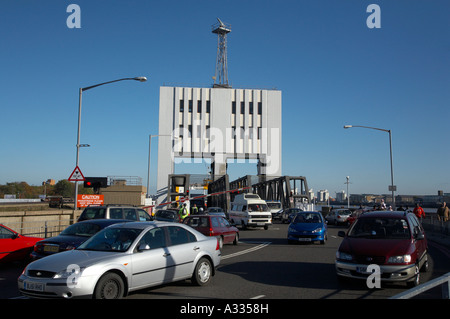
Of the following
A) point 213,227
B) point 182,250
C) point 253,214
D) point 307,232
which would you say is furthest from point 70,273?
point 253,214

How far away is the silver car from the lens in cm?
671

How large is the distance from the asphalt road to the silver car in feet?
1.55

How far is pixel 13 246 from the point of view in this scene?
11.5 m

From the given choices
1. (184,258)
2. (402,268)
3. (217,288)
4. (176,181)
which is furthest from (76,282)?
(176,181)

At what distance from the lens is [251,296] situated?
313 inches

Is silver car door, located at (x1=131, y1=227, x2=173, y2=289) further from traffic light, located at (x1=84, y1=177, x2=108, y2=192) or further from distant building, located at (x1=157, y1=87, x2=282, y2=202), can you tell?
distant building, located at (x1=157, y1=87, x2=282, y2=202)

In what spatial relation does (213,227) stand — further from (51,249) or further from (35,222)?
(35,222)

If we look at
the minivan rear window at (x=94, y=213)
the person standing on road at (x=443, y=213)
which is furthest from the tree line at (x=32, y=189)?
the minivan rear window at (x=94, y=213)

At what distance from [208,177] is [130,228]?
6403 centimetres

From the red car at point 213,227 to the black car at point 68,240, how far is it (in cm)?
509

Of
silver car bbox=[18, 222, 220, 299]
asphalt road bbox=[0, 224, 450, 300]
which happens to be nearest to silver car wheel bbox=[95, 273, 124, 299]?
silver car bbox=[18, 222, 220, 299]

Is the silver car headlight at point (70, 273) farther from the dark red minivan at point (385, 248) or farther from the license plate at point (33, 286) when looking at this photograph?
the dark red minivan at point (385, 248)

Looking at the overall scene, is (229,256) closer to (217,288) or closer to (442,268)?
(217,288)

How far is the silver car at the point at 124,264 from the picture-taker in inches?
264
